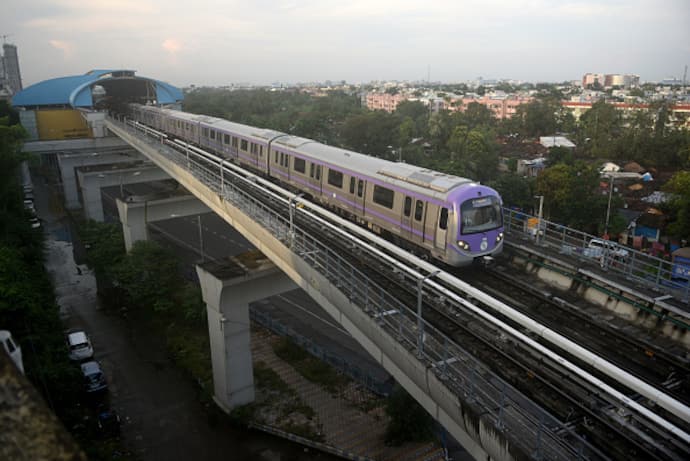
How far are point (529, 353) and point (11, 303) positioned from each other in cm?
1511

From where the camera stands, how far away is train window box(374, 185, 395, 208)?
53.5 ft

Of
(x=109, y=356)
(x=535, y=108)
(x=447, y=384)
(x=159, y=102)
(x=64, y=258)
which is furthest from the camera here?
(x=535, y=108)

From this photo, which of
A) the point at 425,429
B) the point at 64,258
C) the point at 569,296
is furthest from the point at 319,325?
the point at 64,258

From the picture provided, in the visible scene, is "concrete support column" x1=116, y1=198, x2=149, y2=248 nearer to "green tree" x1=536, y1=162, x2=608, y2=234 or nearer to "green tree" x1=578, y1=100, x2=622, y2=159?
"green tree" x1=536, y1=162, x2=608, y2=234

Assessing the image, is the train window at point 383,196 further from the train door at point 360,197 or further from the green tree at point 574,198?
the green tree at point 574,198

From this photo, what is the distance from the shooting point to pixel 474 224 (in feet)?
46.8

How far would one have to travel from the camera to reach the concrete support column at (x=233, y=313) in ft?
56.8

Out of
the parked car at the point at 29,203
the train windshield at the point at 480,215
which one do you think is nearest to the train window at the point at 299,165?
the train windshield at the point at 480,215

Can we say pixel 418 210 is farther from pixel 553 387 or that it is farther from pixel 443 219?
pixel 553 387

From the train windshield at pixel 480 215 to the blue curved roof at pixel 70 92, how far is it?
Result: 4987cm

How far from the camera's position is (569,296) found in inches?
528

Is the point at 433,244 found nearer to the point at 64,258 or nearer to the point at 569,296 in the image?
the point at 569,296

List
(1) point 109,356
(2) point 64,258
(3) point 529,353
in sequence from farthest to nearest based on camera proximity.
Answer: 1. (2) point 64,258
2. (1) point 109,356
3. (3) point 529,353

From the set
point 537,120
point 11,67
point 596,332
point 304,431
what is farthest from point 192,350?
point 11,67
